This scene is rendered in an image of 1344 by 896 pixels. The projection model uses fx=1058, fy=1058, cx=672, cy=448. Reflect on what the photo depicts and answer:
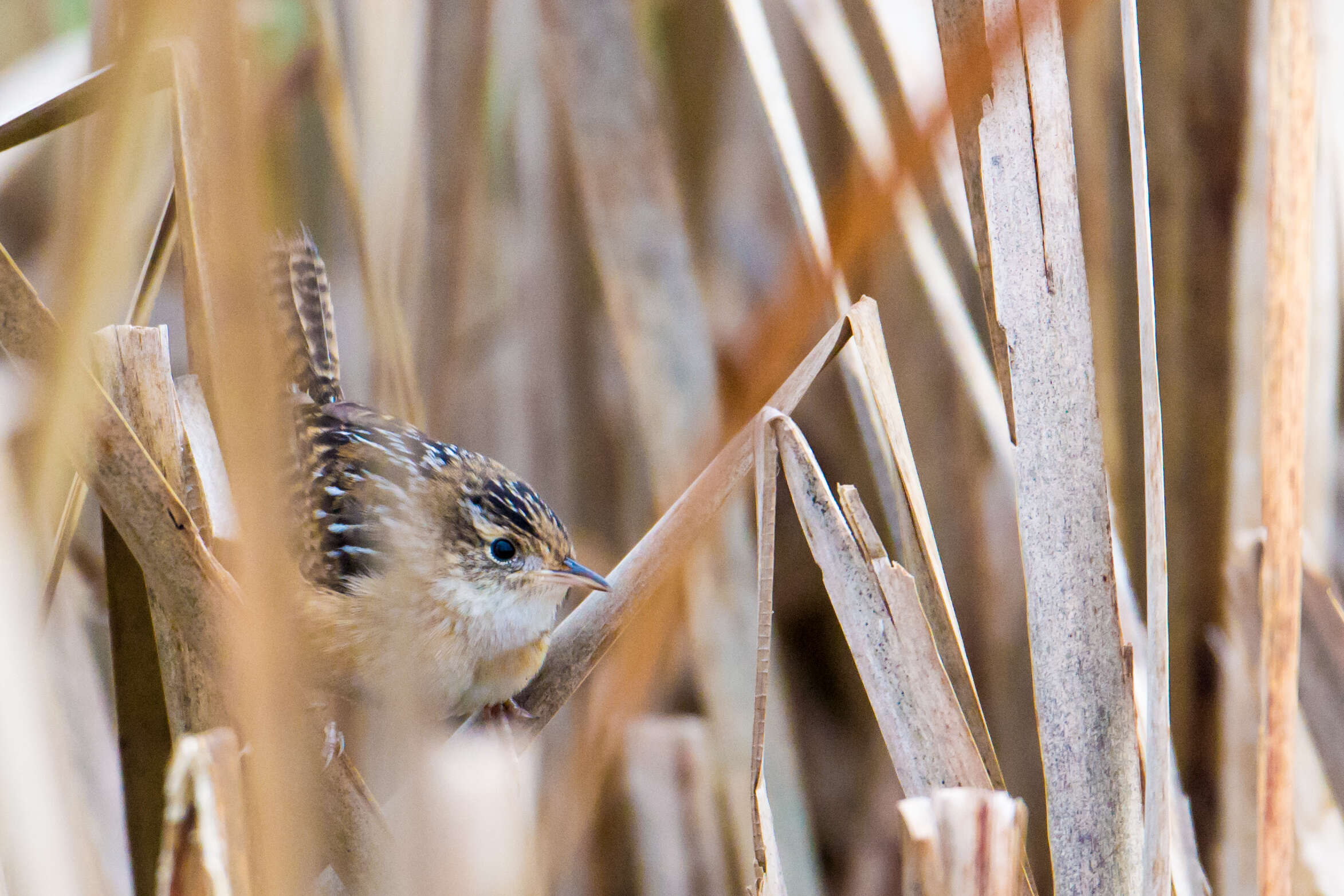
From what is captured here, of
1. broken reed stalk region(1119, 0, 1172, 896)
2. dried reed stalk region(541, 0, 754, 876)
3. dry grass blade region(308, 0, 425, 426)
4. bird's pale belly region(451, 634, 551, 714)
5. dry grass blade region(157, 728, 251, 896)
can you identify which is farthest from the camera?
dried reed stalk region(541, 0, 754, 876)

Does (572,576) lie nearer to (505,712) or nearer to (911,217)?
(505,712)

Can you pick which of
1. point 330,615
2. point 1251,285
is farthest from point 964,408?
point 330,615

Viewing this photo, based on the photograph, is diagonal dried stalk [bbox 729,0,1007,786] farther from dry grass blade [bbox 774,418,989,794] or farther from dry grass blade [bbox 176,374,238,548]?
dry grass blade [bbox 176,374,238,548]

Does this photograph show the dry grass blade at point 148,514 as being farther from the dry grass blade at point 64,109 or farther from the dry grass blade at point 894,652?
the dry grass blade at point 894,652

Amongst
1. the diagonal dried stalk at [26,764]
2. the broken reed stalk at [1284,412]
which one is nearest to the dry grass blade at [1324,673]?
the broken reed stalk at [1284,412]

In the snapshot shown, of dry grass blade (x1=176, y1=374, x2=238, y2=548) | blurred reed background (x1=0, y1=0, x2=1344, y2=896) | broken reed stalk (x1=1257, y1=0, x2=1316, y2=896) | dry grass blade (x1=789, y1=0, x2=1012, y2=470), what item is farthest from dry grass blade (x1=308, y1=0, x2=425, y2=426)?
broken reed stalk (x1=1257, y1=0, x2=1316, y2=896)

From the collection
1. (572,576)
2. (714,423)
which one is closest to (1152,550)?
(714,423)
